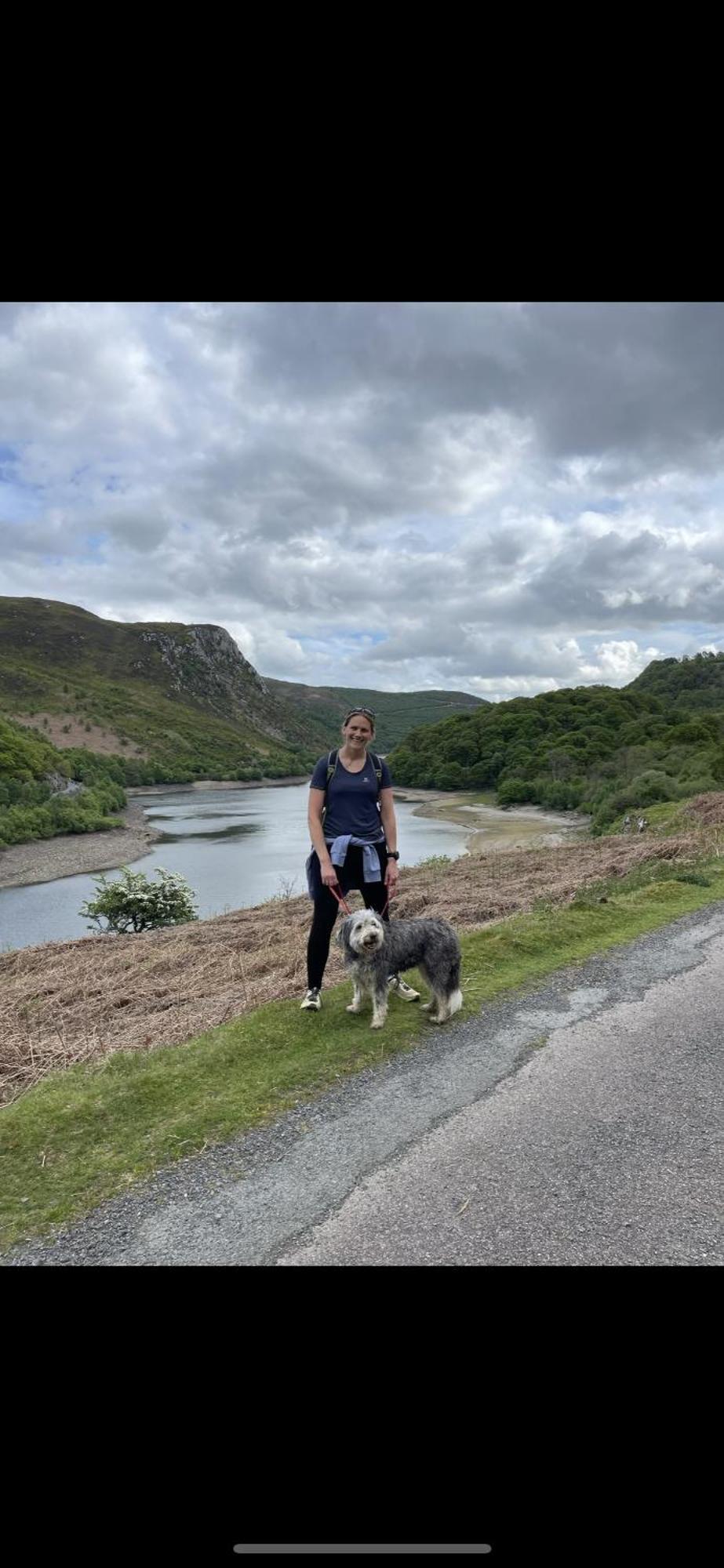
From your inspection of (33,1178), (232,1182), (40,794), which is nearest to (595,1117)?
(232,1182)

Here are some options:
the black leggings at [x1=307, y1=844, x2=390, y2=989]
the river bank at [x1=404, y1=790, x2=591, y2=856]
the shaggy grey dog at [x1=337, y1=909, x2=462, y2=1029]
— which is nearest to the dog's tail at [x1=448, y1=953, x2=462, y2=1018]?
the shaggy grey dog at [x1=337, y1=909, x2=462, y2=1029]

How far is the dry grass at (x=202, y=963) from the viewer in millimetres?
5340

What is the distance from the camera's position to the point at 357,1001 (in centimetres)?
489

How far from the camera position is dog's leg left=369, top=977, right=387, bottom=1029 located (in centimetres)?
461

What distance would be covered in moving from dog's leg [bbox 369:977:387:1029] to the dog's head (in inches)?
10.1

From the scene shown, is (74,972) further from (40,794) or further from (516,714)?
(516,714)

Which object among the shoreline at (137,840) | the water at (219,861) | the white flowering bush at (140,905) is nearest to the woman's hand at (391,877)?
the white flowering bush at (140,905)

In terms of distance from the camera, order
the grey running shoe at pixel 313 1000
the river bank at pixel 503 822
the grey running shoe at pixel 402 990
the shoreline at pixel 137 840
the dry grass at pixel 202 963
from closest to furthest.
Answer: the grey running shoe at pixel 313 1000 < the grey running shoe at pixel 402 990 < the dry grass at pixel 202 963 < the river bank at pixel 503 822 < the shoreline at pixel 137 840

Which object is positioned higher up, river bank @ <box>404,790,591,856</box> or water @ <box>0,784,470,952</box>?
river bank @ <box>404,790,591,856</box>

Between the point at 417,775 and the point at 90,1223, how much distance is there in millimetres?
69617

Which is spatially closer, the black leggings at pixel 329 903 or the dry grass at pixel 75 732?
the black leggings at pixel 329 903

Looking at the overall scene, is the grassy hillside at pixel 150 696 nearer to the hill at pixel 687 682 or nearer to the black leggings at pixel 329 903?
the hill at pixel 687 682

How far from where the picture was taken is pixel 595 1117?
3.36 meters

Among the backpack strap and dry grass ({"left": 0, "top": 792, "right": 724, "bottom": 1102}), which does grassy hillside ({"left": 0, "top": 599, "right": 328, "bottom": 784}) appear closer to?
dry grass ({"left": 0, "top": 792, "right": 724, "bottom": 1102})
